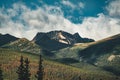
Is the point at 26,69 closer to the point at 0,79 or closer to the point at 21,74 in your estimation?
the point at 21,74

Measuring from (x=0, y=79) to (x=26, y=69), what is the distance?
404 cm

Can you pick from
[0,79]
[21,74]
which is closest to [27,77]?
[21,74]

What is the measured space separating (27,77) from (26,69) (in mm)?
1195

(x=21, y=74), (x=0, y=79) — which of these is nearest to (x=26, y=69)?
(x=21, y=74)

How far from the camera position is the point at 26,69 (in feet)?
149

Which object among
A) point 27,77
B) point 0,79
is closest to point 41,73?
point 27,77

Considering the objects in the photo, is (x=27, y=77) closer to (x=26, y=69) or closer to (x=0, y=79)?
(x=26, y=69)

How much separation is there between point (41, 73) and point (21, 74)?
3.12 metres

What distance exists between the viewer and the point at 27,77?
1780 inches

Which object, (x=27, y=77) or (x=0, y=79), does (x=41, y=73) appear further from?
(x=0, y=79)

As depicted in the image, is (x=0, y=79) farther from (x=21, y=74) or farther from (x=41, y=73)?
(x=41, y=73)

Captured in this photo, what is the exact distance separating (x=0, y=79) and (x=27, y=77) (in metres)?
3.92

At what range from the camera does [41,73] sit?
46.3 metres
